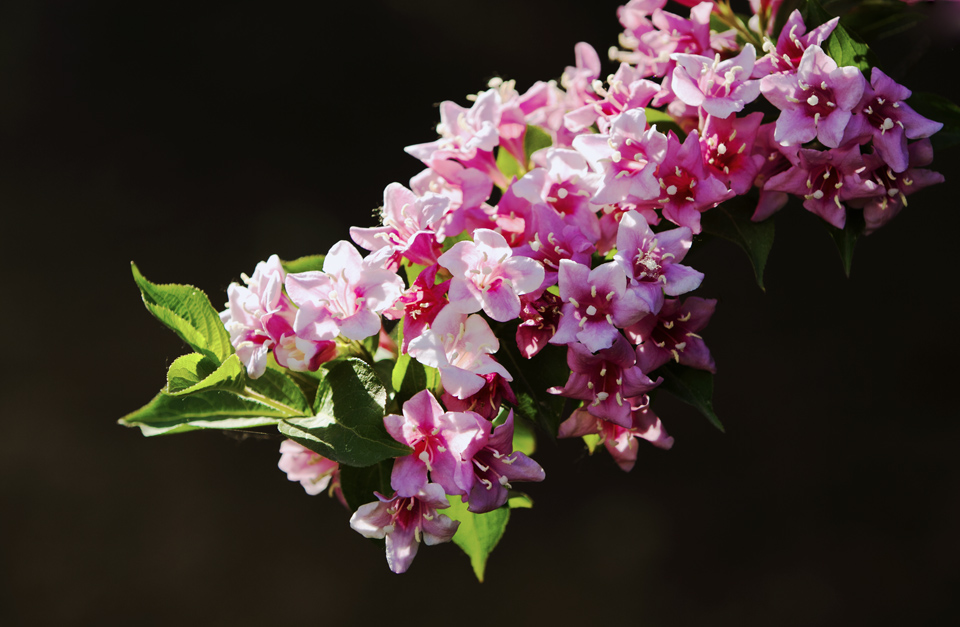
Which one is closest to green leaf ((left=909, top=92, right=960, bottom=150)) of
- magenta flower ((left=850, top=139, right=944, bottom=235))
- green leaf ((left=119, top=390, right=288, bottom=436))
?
magenta flower ((left=850, top=139, right=944, bottom=235))

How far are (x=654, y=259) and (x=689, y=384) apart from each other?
0.15 metres

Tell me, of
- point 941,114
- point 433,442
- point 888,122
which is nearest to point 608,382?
point 433,442

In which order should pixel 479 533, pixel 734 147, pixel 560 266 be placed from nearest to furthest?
pixel 560 266
pixel 734 147
pixel 479 533

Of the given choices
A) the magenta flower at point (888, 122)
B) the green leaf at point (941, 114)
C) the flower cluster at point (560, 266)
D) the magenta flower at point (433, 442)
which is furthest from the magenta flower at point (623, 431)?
the green leaf at point (941, 114)

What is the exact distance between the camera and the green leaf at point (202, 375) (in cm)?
67

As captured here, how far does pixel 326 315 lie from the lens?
695mm

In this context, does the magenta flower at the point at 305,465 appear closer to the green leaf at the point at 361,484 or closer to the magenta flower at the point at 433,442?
the green leaf at the point at 361,484

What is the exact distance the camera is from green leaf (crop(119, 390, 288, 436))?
66cm

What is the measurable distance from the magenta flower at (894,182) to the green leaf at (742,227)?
0.11m

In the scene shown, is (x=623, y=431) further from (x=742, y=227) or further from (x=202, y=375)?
(x=202, y=375)

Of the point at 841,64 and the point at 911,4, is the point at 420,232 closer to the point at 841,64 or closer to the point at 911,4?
the point at 841,64

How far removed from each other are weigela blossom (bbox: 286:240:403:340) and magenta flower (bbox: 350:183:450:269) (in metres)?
0.03

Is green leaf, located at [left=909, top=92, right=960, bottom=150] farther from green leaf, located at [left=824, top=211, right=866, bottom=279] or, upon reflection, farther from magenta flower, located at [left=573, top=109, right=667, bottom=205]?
magenta flower, located at [left=573, top=109, right=667, bottom=205]

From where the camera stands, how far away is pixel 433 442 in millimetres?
704
